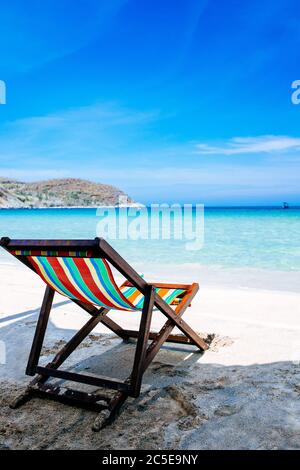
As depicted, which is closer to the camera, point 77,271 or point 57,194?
point 77,271

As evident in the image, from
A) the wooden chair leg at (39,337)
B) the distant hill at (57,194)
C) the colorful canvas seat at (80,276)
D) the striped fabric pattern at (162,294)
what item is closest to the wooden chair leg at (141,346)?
the colorful canvas seat at (80,276)

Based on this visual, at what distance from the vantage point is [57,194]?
8550 cm

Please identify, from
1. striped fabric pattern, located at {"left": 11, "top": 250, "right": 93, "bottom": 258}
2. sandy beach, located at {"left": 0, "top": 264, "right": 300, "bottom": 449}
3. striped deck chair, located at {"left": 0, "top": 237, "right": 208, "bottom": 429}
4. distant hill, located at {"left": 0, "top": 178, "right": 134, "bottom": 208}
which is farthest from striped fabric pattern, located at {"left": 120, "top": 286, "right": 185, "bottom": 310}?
distant hill, located at {"left": 0, "top": 178, "right": 134, "bottom": 208}

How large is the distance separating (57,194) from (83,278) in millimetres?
85690

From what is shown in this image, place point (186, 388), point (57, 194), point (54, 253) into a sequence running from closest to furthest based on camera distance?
point (54, 253), point (186, 388), point (57, 194)

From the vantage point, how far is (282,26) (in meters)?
12.1

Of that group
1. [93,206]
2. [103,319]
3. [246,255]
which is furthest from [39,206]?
[103,319]

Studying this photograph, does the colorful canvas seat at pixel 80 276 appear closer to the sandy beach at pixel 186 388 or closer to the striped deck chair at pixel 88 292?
the striped deck chair at pixel 88 292

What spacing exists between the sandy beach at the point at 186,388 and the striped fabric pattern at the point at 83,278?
657 mm

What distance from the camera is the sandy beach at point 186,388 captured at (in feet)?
6.81

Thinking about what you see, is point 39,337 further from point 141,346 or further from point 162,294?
point 162,294

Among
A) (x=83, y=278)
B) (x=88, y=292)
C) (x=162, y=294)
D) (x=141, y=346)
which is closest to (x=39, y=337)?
(x=88, y=292)

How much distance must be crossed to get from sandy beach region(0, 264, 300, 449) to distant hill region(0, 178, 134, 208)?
78.2m
